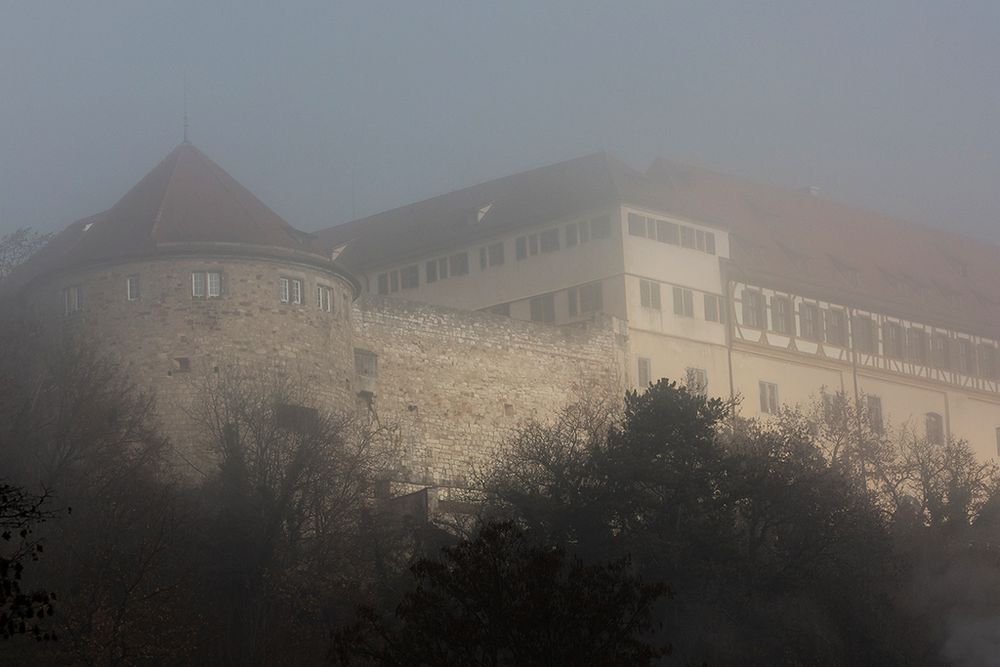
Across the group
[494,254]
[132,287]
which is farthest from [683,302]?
[132,287]

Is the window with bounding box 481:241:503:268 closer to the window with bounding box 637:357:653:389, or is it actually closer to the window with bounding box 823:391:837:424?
the window with bounding box 637:357:653:389

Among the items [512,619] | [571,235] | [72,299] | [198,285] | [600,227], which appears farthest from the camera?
[571,235]

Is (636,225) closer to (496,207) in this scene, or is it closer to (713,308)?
(713,308)

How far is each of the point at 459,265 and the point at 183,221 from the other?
15444 millimetres

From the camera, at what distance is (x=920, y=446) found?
6391 cm

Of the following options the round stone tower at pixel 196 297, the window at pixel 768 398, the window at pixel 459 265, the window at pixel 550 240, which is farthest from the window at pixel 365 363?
the window at pixel 768 398

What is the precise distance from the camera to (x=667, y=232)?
59.1 metres

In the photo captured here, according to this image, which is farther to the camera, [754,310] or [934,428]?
[934,428]

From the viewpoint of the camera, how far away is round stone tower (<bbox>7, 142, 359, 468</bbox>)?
43906mm

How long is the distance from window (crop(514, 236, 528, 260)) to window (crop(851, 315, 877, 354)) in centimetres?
1332

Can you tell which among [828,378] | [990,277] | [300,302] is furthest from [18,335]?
[990,277]

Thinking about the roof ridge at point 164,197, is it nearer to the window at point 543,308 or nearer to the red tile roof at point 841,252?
the window at point 543,308

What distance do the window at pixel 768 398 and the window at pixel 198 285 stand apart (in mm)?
21950

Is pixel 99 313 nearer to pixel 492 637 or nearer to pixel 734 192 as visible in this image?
pixel 492 637
